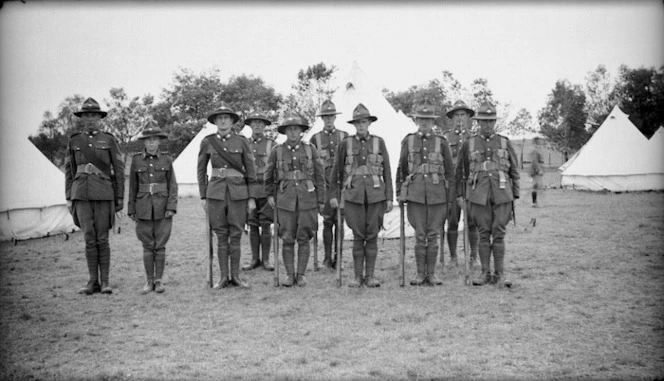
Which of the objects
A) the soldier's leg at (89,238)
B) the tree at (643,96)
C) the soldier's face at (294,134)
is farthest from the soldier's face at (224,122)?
the tree at (643,96)

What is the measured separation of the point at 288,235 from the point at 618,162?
22.4 metres

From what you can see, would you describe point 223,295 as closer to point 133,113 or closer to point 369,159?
point 369,159

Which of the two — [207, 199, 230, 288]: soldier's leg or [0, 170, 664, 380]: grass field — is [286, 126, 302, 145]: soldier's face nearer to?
[207, 199, 230, 288]: soldier's leg

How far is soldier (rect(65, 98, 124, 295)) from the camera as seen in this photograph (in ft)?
24.8

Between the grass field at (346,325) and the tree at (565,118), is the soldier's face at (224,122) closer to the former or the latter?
the grass field at (346,325)

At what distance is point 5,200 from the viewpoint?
12.7 m

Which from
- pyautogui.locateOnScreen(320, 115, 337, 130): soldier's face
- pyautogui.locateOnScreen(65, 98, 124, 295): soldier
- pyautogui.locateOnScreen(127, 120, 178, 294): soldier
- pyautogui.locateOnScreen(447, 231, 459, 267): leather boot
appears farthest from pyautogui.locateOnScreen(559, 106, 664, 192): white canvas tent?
pyautogui.locateOnScreen(65, 98, 124, 295): soldier

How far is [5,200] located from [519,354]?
12.1m

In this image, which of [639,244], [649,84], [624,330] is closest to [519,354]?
[624,330]

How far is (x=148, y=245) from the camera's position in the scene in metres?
7.77

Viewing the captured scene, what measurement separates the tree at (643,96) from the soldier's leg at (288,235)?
49017mm

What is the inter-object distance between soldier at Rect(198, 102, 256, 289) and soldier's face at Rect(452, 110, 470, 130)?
3598 millimetres

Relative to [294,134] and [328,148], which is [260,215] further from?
[294,134]

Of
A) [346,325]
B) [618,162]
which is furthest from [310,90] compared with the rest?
[346,325]
